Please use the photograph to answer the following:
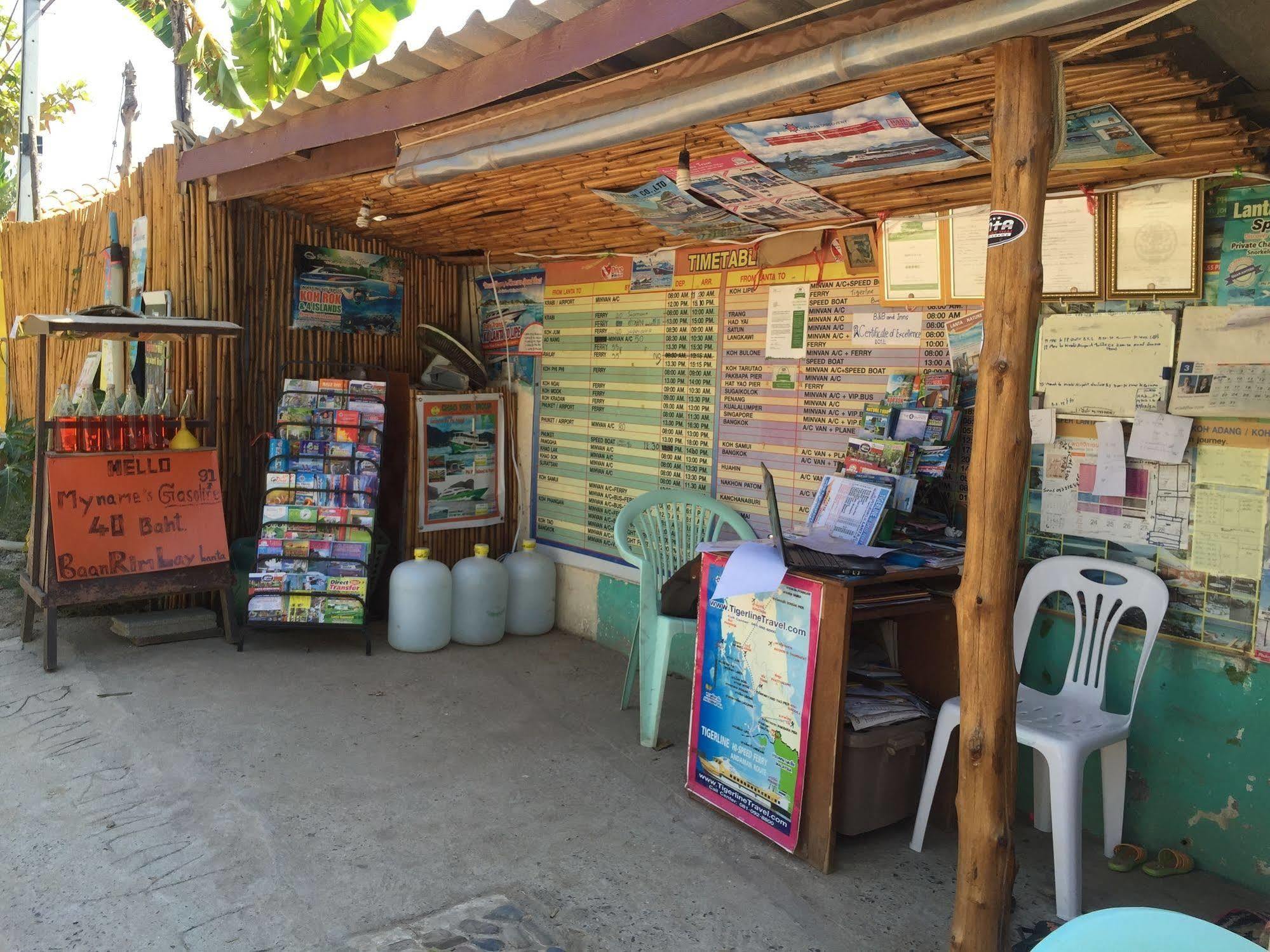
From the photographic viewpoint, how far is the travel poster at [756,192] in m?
3.65

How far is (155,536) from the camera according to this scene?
5.07 meters

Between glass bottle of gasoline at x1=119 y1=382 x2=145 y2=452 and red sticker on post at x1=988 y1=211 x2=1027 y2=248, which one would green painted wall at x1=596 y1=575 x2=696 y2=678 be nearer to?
glass bottle of gasoline at x1=119 y1=382 x2=145 y2=452

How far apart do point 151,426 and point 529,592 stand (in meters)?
2.29

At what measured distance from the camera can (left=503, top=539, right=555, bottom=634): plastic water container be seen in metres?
5.79

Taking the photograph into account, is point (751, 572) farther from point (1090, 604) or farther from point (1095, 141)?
point (1095, 141)

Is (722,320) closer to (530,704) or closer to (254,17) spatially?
(530,704)

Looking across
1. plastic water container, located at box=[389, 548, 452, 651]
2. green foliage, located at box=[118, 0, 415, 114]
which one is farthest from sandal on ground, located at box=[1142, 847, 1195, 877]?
green foliage, located at box=[118, 0, 415, 114]

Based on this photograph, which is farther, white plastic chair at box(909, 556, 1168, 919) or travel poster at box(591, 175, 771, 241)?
travel poster at box(591, 175, 771, 241)

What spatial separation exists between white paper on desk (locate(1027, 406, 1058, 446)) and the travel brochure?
3.50m

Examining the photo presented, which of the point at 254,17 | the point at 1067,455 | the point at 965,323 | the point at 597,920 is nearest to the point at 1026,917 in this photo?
the point at 597,920

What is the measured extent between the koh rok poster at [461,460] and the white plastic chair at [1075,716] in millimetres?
3482

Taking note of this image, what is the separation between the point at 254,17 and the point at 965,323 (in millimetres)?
6604

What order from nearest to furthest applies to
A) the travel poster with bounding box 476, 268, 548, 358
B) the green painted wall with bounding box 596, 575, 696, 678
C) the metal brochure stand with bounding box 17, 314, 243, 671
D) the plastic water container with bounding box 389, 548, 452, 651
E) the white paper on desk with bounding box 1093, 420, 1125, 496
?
the white paper on desk with bounding box 1093, 420, 1125, 496 → the metal brochure stand with bounding box 17, 314, 243, 671 → the plastic water container with bounding box 389, 548, 452, 651 → the green painted wall with bounding box 596, 575, 696, 678 → the travel poster with bounding box 476, 268, 548, 358

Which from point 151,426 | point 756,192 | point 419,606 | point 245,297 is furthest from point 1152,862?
point 245,297
